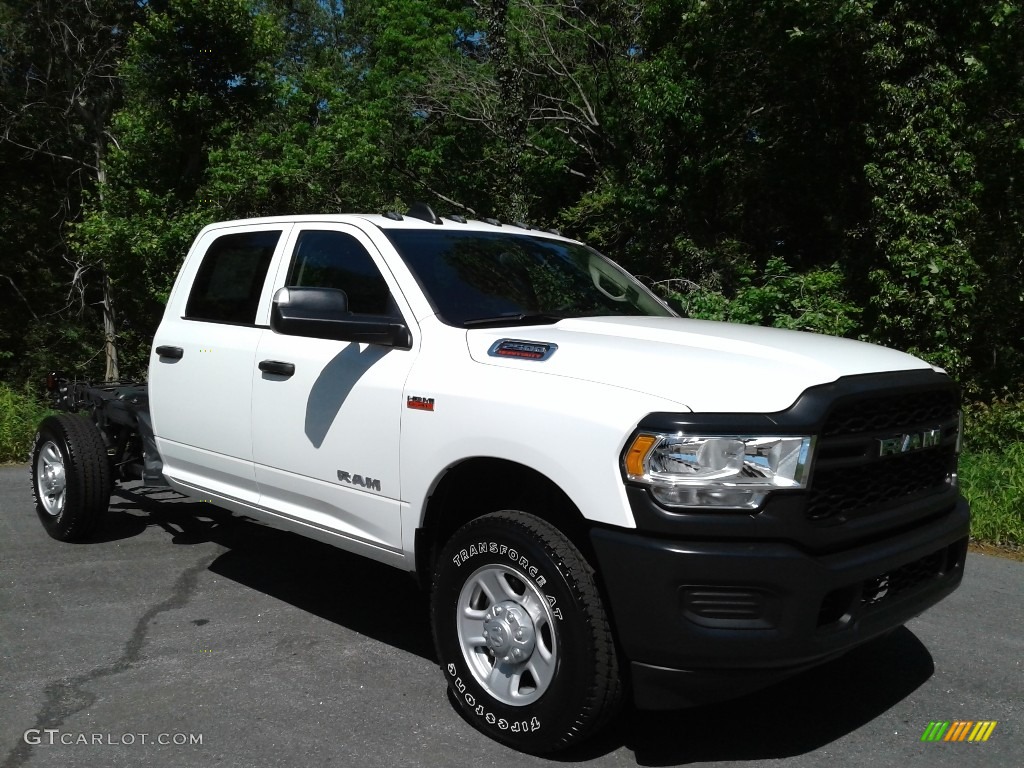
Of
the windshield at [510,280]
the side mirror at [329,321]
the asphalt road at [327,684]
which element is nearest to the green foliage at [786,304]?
the asphalt road at [327,684]

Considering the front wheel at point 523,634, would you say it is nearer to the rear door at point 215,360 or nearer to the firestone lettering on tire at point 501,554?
the firestone lettering on tire at point 501,554

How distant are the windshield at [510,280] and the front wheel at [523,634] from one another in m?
1.02

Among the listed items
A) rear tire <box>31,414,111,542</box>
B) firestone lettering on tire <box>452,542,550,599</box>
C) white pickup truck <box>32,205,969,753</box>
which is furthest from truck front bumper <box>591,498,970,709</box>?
rear tire <box>31,414,111,542</box>

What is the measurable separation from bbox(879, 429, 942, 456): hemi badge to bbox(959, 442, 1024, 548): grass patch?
3477 mm

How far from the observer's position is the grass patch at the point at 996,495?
673 centimetres

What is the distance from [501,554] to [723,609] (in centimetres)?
85

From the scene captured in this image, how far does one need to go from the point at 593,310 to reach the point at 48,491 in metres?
4.25

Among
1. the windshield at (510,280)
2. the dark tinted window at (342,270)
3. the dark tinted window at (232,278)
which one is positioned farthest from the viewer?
the dark tinted window at (232,278)

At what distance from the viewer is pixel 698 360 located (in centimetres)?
349

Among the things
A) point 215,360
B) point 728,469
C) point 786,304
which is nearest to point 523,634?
point 728,469

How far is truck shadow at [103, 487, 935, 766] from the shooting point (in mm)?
3709

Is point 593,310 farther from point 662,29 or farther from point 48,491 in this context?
point 662,29

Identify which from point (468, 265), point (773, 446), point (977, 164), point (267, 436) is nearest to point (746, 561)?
point (773, 446)

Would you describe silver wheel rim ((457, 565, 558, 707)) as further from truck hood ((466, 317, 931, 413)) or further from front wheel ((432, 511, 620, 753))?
truck hood ((466, 317, 931, 413))
